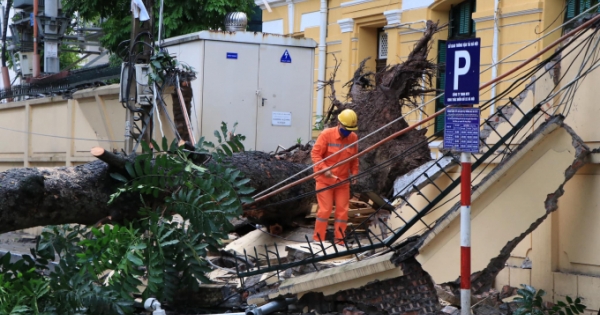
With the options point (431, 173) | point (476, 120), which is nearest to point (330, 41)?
point (431, 173)

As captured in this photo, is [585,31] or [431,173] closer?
[585,31]

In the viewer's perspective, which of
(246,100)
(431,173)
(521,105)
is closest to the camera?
(521,105)

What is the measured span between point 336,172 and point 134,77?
354 centimetres

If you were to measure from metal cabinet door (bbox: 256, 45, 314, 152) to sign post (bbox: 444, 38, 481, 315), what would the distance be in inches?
257

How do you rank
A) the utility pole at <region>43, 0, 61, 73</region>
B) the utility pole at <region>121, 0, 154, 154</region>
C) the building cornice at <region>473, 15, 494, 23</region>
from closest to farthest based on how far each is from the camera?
1. the utility pole at <region>121, 0, 154, 154</region>
2. the building cornice at <region>473, 15, 494, 23</region>
3. the utility pole at <region>43, 0, 61, 73</region>

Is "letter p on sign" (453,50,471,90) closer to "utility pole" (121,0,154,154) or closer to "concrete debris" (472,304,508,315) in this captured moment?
"concrete debris" (472,304,508,315)

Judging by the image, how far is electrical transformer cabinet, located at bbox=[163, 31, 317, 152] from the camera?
11617 millimetres

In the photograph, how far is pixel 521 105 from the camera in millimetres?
7527

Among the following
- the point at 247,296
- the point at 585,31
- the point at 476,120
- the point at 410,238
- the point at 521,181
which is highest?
the point at 585,31

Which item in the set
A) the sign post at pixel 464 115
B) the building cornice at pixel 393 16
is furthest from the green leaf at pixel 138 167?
the building cornice at pixel 393 16

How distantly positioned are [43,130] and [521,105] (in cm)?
1024

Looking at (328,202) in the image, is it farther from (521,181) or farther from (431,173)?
(521,181)

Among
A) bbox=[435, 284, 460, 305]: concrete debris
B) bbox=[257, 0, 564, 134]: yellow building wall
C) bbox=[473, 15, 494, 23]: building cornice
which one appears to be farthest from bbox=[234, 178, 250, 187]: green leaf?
bbox=[473, 15, 494, 23]: building cornice

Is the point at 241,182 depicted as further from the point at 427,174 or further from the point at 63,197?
the point at 427,174
